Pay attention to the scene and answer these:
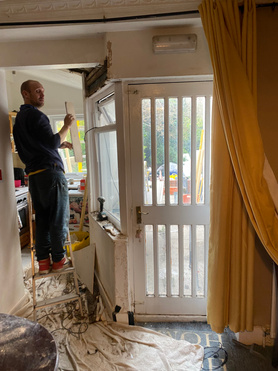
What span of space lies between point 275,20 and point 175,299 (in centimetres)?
218

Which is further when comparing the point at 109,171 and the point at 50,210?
the point at 109,171

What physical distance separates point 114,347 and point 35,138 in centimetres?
172

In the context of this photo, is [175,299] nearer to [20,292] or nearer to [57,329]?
[57,329]

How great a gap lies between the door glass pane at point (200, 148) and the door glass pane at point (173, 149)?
0.55ft

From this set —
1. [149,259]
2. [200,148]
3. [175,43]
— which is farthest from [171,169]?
[175,43]

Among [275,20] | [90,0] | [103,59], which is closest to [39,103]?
[103,59]

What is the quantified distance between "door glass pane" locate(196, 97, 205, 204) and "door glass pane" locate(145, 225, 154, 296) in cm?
48

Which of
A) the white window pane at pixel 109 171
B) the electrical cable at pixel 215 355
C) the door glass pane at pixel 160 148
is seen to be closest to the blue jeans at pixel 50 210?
the white window pane at pixel 109 171

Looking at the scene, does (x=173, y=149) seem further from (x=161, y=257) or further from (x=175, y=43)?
(x=161, y=257)

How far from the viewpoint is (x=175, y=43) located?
5.94 ft

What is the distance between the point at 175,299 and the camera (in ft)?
7.36

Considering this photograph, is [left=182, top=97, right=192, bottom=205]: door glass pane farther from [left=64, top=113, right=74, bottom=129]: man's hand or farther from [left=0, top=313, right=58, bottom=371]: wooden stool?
[left=0, top=313, right=58, bottom=371]: wooden stool

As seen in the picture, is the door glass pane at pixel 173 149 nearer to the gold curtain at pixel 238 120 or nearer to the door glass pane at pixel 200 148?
the door glass pane at pixel 200 148

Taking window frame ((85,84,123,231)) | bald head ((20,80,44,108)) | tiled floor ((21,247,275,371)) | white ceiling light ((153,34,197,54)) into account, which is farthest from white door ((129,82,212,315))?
bald head ((20,80,44,108))
